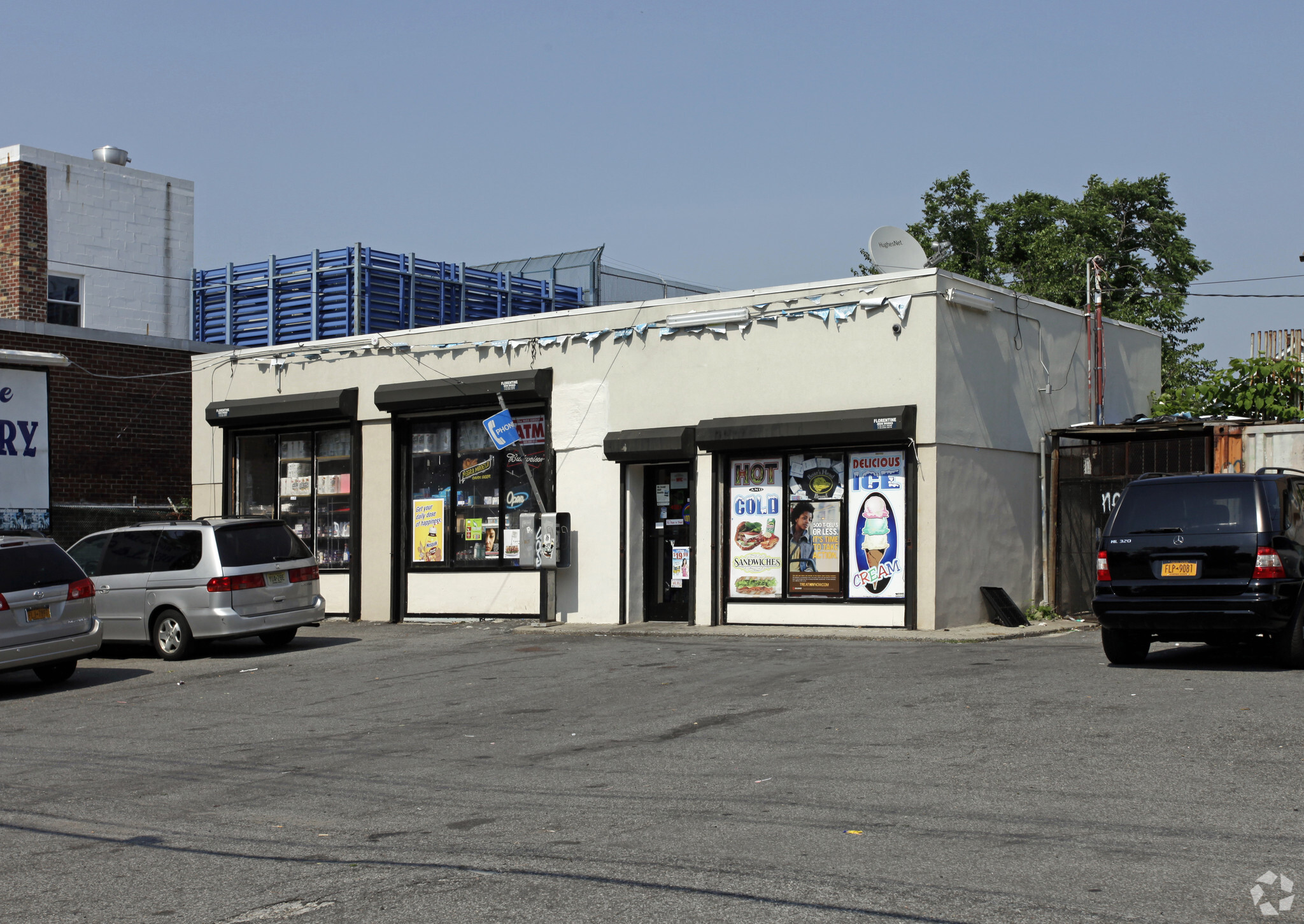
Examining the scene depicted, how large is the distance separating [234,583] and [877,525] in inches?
323

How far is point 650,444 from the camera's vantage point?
60.7 ft

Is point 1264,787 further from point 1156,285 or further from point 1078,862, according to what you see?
point 1156,285

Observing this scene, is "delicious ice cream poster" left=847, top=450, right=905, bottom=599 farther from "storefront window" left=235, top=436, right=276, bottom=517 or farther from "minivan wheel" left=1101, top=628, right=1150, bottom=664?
"storefront window" left=235, top=436, right=276, bottom=517

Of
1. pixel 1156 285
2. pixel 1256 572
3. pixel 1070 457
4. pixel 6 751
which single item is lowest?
pixel 6 751

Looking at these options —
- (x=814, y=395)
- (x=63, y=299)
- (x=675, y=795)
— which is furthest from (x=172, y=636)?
(x=63, y=299)

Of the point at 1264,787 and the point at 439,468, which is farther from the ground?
the point at 439,468

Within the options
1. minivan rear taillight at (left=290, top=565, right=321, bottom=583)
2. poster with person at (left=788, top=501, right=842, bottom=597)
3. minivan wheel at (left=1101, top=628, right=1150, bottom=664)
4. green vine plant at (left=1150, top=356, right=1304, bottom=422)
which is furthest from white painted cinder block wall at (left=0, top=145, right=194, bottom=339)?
minivan wheel at (left=1101, top=628, right=1150, bottom=664)

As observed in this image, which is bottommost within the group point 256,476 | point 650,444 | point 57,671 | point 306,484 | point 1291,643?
point 57,671

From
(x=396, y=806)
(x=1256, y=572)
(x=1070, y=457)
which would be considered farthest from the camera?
(x=1070, y=457)

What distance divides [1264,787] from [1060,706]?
9.27 ft

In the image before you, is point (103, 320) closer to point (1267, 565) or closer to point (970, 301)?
point (970, 301)

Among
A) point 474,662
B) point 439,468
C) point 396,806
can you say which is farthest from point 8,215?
point 396,806

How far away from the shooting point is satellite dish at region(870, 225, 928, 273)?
19141 millimetres

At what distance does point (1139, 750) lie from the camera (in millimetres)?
8094
